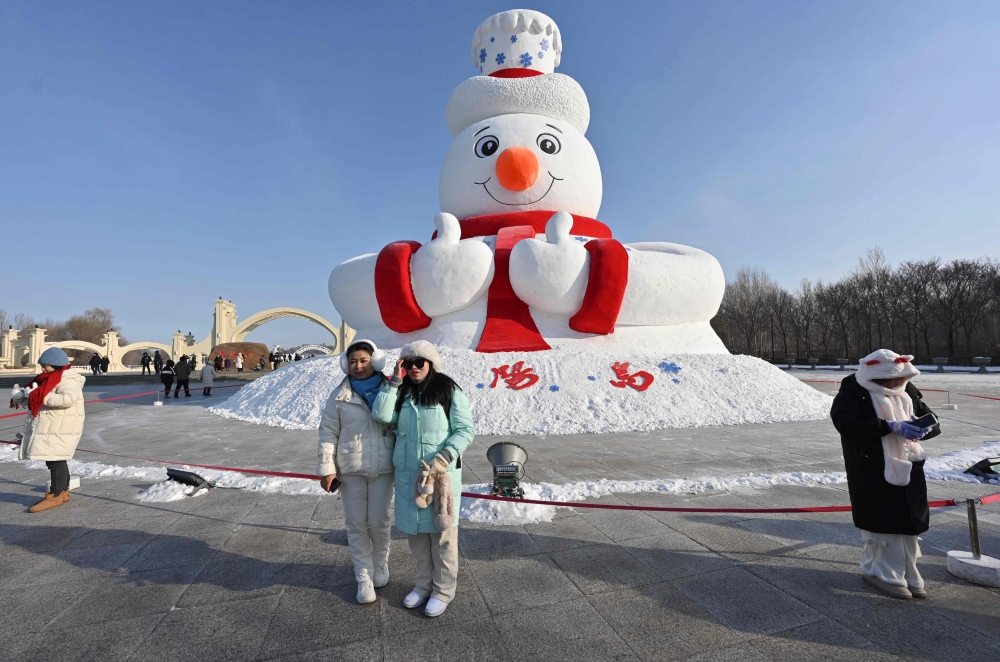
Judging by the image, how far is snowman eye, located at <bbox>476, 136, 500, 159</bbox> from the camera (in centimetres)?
1156

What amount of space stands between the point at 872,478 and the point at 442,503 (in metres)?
2.42

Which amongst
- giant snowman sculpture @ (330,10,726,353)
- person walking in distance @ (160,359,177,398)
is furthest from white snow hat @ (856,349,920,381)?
person walking in distance @ (160,359,177,398)

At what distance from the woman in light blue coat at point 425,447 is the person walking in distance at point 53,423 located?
369 cm

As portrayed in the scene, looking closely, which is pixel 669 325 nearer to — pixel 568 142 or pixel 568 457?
pixel 568 142

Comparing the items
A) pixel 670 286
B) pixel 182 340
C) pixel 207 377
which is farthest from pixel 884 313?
pixel 182 340

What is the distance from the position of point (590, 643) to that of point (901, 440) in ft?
6.73

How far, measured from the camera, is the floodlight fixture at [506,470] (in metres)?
4.13

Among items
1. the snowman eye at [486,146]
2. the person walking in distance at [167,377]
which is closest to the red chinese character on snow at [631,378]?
the snowman eye at [486,146]

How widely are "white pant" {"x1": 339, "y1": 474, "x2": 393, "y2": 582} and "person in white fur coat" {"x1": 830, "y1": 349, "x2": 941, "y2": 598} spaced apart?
2570 millimetres

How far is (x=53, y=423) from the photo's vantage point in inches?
176

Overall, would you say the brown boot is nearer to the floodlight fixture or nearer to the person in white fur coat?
the floodlight fixture

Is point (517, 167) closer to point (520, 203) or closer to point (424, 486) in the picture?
point (520, 203)

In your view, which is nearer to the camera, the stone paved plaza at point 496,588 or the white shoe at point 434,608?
the stone paved plaza at point 496,588

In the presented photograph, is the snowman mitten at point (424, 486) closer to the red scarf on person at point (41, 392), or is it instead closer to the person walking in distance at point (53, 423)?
the person walking in distance at point (53, 423)
